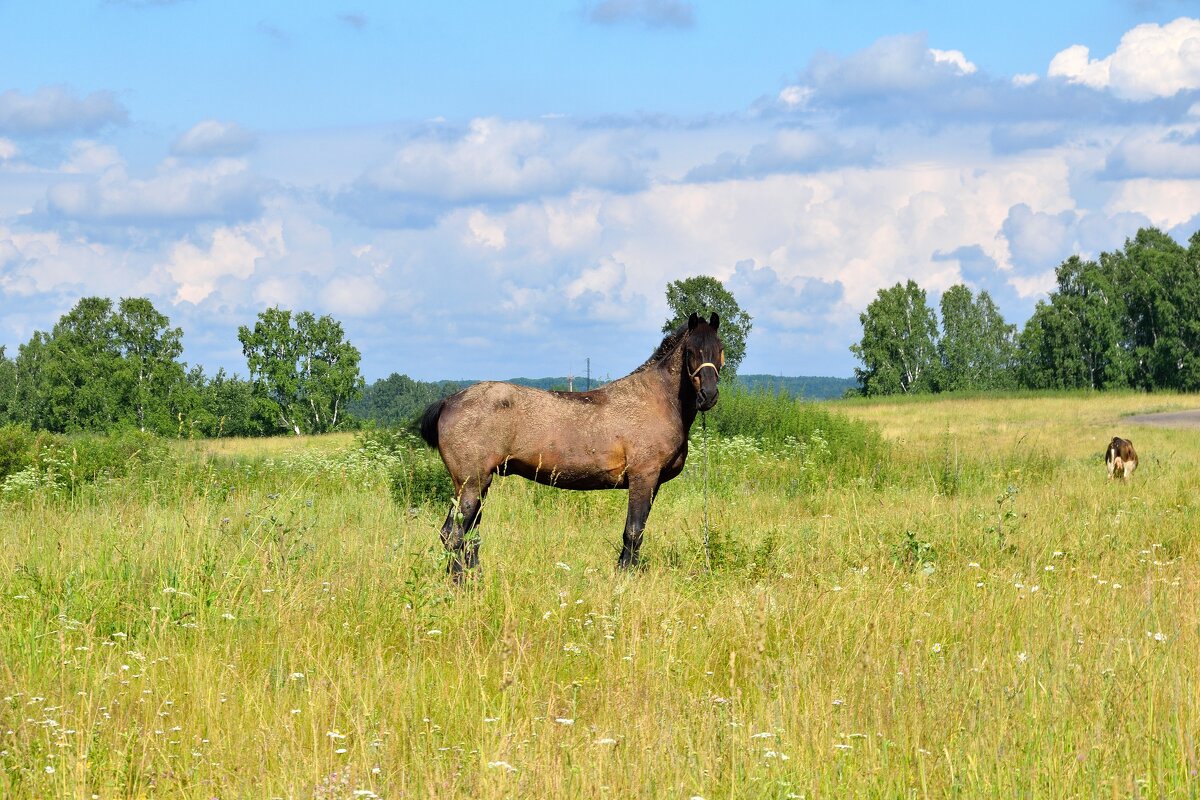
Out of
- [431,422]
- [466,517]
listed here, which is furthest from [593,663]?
[431,422]

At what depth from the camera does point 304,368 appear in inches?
3233

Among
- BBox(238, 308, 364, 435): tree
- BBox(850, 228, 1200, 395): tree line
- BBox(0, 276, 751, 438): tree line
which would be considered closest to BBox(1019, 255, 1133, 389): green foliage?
BBox(850, 228, 1200, 395): tree line

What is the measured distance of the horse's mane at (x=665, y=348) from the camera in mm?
8898

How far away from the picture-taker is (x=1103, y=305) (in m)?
85.1

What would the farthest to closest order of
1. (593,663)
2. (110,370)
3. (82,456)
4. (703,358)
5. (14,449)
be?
(110,370) → (14,449) → (82,456) → (703,358) → (593,663)

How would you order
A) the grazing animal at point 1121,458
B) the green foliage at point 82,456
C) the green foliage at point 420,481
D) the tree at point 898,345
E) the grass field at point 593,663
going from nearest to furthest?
the grass field at point 593,663, the green foliage at point 420,481, the green foliage at point 82,456, the grazing animal at point 1121,458, the tree at point 898,345

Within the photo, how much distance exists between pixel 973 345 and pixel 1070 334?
52.5 ft

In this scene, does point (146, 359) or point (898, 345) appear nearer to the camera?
point (146, 359)

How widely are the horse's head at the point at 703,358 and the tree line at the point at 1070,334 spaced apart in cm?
7939

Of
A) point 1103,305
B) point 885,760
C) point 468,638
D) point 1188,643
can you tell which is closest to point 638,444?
point 468,638

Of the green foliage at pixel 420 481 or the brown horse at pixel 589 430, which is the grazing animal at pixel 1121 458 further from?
the brown horse at pixel 589 430

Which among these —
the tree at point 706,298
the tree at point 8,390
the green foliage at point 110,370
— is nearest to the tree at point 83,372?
the green foliage at point 110,370

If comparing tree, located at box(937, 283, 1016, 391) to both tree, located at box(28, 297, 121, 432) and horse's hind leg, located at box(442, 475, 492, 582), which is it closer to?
tree, located at box(28, 297, 121, 432)

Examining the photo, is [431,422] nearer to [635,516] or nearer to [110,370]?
[635,516]
